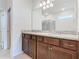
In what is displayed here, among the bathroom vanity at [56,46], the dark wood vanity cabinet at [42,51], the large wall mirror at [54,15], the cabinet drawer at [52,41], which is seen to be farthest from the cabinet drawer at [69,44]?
the large wall mirror at [54,15]

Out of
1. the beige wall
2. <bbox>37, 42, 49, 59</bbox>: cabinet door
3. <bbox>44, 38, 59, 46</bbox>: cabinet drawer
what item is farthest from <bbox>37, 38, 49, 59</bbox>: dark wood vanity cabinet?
the beige wall

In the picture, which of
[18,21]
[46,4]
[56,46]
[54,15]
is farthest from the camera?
[18,21]

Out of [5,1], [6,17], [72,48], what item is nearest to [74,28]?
[72,48]

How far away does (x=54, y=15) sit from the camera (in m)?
4.37

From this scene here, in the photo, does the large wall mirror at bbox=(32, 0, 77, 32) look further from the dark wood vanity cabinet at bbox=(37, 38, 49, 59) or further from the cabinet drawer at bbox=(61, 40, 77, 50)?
the cabinet drawer at bbox=(61, 40, 77, 50)

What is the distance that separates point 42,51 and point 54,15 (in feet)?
5.13

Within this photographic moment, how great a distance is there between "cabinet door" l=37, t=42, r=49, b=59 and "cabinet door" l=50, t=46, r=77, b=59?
261 millimetres

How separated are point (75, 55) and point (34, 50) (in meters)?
1.88

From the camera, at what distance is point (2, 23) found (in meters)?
7.12

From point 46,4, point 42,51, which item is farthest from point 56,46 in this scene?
point 46,4

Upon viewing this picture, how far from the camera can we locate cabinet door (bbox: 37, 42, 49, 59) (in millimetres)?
3086

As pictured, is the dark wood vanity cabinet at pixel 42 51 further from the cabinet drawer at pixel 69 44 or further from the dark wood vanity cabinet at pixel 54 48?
the cabinet drawer at pixel 69 44

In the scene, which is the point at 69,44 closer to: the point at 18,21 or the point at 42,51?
the point at 42,51

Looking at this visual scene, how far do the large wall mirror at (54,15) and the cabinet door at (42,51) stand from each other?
90 cm
